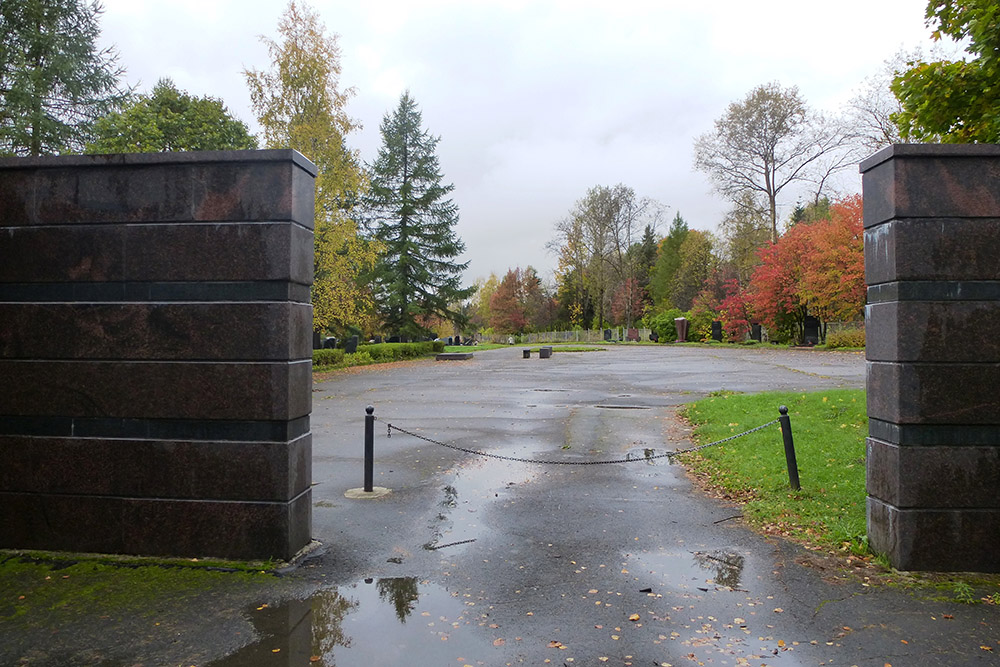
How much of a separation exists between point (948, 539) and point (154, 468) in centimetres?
648

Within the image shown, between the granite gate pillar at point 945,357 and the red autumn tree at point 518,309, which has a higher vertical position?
the red autumn tree at point 518,309

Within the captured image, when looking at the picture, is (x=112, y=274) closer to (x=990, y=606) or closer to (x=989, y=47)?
(x=990, y=606)

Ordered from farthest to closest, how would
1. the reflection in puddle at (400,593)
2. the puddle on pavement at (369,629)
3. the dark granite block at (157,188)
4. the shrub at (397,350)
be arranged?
the shrub at (397,350) < the dark granite block at (157,188) < the reflection in puddle at (400,593) < the puddle on pavement at (369,629)

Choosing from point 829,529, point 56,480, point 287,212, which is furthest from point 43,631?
point 829,529

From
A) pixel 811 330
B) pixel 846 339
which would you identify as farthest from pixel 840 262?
pixel 811 330

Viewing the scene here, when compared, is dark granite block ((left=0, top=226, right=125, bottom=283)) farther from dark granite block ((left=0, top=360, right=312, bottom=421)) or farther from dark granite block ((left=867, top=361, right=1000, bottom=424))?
dark granite block ((left=867, top=361, right=1000, bottom=424))

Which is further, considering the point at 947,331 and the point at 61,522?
the point at 61,522

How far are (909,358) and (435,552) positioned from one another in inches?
167

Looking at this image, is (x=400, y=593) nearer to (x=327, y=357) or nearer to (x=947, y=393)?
(x=947, y=393)

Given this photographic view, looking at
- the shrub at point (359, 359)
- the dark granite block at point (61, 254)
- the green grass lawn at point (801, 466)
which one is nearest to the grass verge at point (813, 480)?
the green grass lawn at point (801, 466)

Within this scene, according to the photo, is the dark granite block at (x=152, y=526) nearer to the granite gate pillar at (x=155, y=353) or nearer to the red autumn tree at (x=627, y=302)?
the granite gate pillar at (x=155, y=353)

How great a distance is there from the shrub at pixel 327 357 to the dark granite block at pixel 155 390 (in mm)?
21437

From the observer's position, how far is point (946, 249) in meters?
5.06

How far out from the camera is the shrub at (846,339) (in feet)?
117
